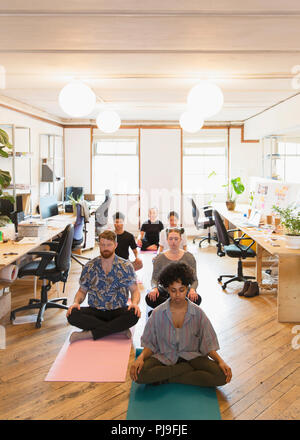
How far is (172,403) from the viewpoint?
2.65 meters

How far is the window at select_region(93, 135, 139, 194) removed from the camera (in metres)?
9.47

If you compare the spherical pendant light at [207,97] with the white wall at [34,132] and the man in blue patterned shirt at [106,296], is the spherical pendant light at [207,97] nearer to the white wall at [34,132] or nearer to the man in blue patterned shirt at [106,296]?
the man in blue patterned shirt at [106,296]

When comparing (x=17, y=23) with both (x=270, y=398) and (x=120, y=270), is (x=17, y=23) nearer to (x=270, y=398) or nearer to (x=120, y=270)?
(x=120, y=270)

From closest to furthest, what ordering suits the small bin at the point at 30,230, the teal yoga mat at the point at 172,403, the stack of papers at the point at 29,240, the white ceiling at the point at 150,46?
the teal yoga mat at the point at 172,403 → the white ceiling at the point at 150,46 → the stack of papers at the point at 29,240 → the small bin at the point at 30,230

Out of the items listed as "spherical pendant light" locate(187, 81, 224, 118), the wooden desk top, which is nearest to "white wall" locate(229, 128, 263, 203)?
the wooden desk top

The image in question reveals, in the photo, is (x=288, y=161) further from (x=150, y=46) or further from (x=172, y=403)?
(x=172, y=403)

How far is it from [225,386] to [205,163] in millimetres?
7077

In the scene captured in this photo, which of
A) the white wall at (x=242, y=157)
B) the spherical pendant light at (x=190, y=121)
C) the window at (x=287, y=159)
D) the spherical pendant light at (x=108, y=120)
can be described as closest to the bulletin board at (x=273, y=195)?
the window at (x=287, y=159)

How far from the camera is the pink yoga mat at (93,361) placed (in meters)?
3.03

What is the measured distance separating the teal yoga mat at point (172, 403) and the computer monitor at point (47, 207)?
4135 mm

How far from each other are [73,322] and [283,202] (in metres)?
3.80

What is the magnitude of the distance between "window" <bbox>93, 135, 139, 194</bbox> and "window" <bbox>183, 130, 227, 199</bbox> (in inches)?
46.4

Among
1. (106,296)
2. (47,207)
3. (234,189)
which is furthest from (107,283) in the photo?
(234,189)

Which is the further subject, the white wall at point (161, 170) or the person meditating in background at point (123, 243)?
the white wall at point (161, 170)
